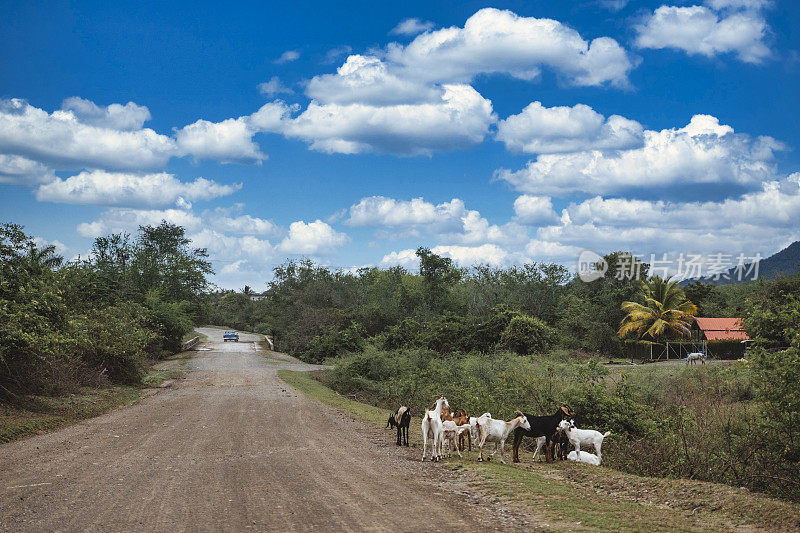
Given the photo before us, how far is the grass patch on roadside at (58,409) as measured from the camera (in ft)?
45.1

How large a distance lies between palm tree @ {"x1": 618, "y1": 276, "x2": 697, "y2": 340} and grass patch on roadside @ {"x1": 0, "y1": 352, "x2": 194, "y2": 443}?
1621 inches

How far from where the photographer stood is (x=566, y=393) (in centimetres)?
1537

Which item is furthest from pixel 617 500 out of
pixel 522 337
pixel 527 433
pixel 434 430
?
pixel 522 337

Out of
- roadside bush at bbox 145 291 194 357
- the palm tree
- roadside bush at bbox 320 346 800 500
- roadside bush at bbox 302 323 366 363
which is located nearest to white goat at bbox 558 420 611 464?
roadside bush at bbox 320 346 800 500

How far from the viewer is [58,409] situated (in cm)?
1641

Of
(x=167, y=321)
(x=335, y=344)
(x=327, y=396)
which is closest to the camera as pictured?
(x=327, y=396)

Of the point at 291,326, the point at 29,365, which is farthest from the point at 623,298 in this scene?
the point at 29,365

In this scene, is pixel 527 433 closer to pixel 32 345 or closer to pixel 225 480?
pixel 225 480

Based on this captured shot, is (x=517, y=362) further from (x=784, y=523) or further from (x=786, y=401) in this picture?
(x=784, y=523)

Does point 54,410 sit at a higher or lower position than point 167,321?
lower

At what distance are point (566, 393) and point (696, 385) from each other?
34.5 feet

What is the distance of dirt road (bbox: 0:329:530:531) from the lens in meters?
7.39

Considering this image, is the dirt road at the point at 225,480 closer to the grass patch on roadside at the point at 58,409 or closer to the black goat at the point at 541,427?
the grass patch on roadside at the point at 58,409

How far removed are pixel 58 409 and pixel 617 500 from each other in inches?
602
